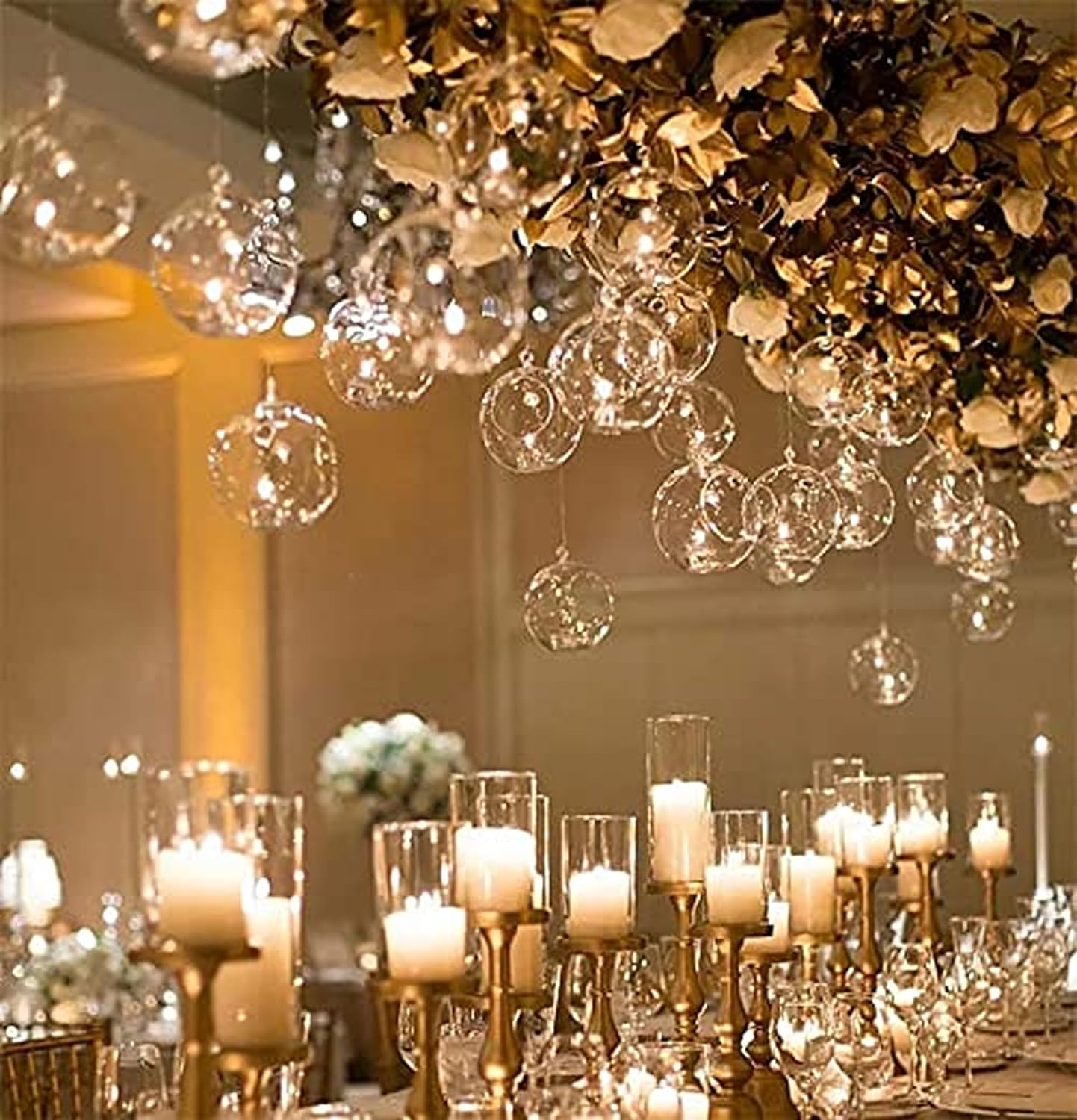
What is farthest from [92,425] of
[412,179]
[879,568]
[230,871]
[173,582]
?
[230,871]

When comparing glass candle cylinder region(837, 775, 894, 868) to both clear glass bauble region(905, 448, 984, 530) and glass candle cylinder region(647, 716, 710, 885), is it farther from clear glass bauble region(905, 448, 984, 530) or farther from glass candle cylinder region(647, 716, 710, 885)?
glass candle cylinder region(647, 716, 710, 885)

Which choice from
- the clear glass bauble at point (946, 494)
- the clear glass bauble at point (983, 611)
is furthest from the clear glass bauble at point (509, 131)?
the clear glass bauble at point (983, 611)

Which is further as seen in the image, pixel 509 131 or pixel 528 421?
pixel 528 421

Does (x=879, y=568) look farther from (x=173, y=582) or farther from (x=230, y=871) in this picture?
(x=230, y=871)

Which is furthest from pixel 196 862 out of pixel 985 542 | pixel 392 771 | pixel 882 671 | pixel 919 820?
pixel 392 771

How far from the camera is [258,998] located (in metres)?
2.47

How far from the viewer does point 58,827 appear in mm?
9844

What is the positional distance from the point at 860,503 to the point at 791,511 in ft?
1.12

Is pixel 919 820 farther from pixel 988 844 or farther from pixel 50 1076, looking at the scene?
pixel 50 1076

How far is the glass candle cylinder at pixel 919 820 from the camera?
15.9 feet

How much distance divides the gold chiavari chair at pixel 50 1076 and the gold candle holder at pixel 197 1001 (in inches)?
73.0

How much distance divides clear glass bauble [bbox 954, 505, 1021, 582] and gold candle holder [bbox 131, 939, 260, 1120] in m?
2.82

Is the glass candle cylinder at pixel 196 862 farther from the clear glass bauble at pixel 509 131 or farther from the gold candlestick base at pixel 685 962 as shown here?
the gold candlestick base at pixel 685 962

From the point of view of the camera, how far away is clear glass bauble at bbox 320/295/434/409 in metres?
3.47
